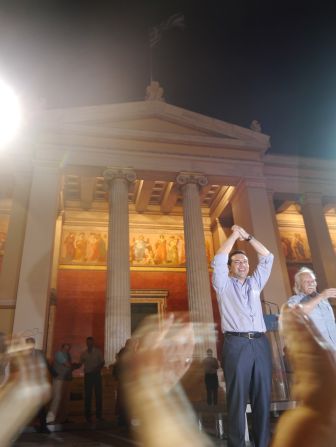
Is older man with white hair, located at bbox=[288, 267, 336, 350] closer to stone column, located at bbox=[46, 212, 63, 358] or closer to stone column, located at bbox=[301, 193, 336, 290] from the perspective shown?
stone column, located at bbox=[301, 193, 336, 290]

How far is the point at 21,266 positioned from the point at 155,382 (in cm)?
935

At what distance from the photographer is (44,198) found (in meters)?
11.6

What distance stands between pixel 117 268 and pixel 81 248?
17.8 feet

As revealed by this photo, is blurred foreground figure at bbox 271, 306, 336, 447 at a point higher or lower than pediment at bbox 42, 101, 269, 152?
lower

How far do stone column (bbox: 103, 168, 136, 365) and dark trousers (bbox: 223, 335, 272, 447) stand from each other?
25.3 ft

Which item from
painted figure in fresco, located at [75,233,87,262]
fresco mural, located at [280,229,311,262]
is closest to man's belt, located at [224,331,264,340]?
painted figure in fresco, located at [75,233,87,262]

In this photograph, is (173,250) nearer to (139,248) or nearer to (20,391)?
(139,248)

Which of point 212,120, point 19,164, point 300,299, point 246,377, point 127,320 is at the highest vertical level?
point 212,120

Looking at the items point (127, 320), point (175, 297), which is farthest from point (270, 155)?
point (127, 320)

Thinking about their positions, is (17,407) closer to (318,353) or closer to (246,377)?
(246,377)

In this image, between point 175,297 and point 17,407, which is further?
point 175,297

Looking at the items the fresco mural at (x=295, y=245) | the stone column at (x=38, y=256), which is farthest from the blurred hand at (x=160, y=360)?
the fresco mural at (x=295, y=245)

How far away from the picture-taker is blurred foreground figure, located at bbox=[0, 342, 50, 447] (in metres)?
3.47

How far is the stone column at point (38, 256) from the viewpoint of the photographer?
32.3 ft
